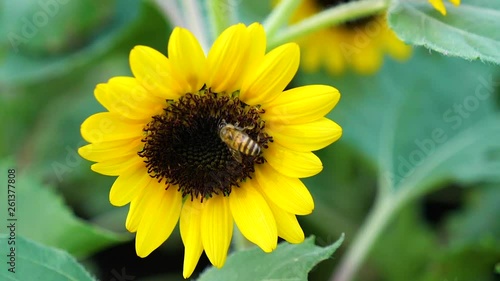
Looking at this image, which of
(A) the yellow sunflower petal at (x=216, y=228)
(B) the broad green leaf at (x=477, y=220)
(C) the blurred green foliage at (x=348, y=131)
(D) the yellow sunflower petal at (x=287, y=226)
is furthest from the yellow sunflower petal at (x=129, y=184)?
(B) the broad green leaf at (x=477, y=220)

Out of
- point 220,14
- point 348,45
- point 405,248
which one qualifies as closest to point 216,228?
point 220,14

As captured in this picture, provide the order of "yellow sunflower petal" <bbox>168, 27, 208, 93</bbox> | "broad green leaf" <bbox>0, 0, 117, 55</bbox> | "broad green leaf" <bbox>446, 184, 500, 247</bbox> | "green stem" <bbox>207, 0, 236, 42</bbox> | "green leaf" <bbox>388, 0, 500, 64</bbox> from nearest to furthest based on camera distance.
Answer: "yellow sunflower petal" <bbox>168, 27, 208, 93</bbox>
"green leaf" <bbox>388, 0, 500, 64</bbox>
"green stem" <bbox>207, 0, 236, 42</bbox>
"broad green leaf" <bbox>446, 184, 500, 247</bbox>
"broad green leaf" <bbox>0, 0, 117, 55</bbox>

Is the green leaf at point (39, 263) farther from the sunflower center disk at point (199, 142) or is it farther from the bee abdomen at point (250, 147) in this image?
the bee abdomen at point (250, 147)

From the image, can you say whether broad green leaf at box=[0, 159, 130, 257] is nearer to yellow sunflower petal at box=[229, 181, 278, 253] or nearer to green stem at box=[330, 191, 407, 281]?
yellow sunflower petal at box=[229, 181, 278, 253]

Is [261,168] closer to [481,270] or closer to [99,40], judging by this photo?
[481,270]

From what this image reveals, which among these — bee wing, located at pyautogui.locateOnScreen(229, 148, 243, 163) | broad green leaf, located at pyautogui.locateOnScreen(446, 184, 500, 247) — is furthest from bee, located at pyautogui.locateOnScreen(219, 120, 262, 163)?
broad green leaf, located at pyautogui.locateOnScreen(446, 184, 500, 247)

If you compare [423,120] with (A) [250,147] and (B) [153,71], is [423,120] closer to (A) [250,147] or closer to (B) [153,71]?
(A) [250,147]

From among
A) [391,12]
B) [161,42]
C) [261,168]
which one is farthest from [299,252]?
[161,42]
